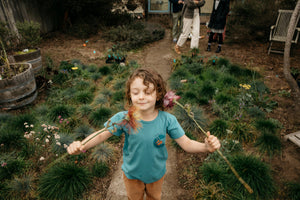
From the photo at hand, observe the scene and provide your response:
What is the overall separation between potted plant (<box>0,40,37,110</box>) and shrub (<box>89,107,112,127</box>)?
4.78 feet

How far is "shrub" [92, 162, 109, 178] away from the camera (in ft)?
8.23

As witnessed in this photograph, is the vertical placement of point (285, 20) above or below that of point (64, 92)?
above

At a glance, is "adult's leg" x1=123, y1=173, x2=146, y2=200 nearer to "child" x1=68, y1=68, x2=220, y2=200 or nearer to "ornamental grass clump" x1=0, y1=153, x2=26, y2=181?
"child" x1=68, y1=68, x2=220, y2=200

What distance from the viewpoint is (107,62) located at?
18.8 feet

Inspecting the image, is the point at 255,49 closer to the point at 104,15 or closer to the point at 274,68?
the point at 274,68

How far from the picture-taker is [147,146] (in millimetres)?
1454

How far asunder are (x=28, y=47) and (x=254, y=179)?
18.9ft

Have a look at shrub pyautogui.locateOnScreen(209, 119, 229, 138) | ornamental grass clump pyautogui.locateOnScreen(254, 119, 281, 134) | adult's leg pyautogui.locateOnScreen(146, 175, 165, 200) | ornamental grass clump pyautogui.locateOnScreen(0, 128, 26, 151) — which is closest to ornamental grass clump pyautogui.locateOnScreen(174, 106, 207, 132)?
shrub pyautogui.locateOnScreen(209, 119, 229, 138)

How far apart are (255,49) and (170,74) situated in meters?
3.61

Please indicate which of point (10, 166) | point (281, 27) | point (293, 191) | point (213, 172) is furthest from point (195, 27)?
point (10, 166)

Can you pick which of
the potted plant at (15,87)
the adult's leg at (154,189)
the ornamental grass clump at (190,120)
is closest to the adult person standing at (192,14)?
the ornamental grass clump at (190,120)

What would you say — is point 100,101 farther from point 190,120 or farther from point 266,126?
point 266,126

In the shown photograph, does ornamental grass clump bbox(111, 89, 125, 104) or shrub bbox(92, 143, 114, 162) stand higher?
ornamental grass clump bbox(111, 89, 125, 104)

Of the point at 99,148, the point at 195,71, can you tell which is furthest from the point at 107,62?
the point at 99,148
